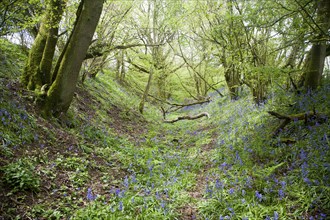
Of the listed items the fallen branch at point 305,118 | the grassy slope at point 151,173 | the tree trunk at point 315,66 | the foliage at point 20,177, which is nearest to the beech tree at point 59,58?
the grassy slope at point 151,173

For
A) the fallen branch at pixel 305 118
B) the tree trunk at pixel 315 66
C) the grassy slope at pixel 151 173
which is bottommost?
the grassy slope at pixel 151 173

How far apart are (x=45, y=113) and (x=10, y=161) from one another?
2404 millimetres

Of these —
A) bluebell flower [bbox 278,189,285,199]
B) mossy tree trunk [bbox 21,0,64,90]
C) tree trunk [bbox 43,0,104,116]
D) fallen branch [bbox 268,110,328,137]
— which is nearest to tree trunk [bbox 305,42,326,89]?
fallen branch [bbox 268,110,328,137]

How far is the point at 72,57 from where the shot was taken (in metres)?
6.05

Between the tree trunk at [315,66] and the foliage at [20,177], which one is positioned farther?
the tree trunk at [315,66]

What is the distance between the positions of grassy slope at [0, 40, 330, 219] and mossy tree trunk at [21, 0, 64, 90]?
0.40m

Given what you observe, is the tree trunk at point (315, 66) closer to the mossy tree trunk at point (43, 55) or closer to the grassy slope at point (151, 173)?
the grassy slope at point (151, 173)

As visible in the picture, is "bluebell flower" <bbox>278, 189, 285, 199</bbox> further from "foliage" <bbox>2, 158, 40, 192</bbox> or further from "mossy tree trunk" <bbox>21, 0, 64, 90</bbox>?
"mossy tree trunk" <bbox>21, 0, 64, 90</bbox>

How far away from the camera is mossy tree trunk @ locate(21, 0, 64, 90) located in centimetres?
649

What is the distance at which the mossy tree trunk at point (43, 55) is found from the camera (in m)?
6.49

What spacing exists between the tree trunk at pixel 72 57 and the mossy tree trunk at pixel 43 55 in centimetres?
66

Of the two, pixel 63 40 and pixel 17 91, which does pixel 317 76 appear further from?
pixel 63 40

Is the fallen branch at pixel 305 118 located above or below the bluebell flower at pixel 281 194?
above

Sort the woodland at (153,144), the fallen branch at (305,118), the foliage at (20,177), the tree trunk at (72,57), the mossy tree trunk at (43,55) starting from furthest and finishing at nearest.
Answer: the mossy tree trunk at (43,55) → the tree trunk at (72,57) → the fallen branch at (305,118) → the woodland at (153,144) → the foliage at (20,177)
